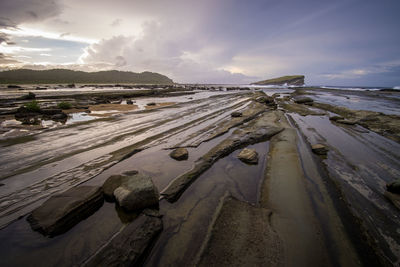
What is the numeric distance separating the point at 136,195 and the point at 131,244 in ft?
3.59

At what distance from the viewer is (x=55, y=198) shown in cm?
393

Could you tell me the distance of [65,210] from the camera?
3.54 metres

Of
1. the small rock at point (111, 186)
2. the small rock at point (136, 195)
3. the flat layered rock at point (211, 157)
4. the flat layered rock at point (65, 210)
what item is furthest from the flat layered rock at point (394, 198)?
the flat layered rock at point (65, 210)

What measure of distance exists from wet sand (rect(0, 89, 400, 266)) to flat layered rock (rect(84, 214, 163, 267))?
175 mm

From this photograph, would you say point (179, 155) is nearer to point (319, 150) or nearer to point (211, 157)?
point (211, 157)

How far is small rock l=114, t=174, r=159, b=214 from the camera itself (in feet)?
12.4

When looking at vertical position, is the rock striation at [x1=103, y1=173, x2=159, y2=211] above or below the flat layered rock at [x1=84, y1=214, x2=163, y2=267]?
above

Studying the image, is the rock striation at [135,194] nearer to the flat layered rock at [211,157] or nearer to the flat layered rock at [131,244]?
the flat layered rock at [131,244]

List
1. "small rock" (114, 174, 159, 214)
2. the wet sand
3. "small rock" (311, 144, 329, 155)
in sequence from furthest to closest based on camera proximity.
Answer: "small rock" (311, 144, 329, 155) → "small rock" (114, 174, 159, 214) → the wet sand

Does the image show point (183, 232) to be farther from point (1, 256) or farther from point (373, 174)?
point (373, 174)

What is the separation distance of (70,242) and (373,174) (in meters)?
9.21

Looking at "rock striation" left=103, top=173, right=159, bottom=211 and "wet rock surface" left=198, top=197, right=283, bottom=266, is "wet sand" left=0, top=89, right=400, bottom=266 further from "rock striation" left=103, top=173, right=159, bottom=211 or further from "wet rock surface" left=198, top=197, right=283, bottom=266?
"rock striation" left=103, top=173, right=159, bottom=211

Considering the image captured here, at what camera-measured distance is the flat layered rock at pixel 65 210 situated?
10.8 ft

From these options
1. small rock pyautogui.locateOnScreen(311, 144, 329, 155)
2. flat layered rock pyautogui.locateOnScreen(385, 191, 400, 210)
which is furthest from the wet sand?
small rock pyautogui.locateOnScreen(311, 144, 329, 155)
